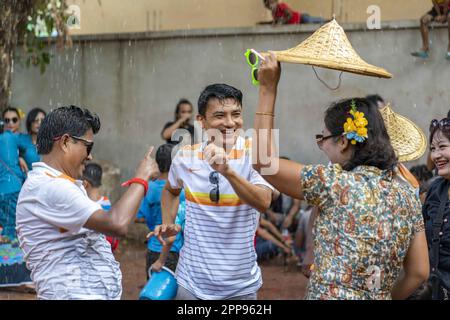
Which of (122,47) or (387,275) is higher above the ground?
(122,47)

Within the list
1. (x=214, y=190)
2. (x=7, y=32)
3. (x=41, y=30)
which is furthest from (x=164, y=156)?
(x=41, y=30)

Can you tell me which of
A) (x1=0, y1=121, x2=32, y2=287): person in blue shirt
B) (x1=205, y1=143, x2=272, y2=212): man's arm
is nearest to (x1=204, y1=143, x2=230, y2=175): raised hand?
(x1=205, y1=143, x2=272, y2=212): man's arm

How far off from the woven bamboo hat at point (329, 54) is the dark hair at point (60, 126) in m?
1.00

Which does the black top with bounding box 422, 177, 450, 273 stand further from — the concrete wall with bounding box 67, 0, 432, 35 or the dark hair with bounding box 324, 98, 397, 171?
the concrete wall with bounding box 67, 0, 432, 35

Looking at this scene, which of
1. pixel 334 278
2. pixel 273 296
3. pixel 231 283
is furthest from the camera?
pixel 273 296

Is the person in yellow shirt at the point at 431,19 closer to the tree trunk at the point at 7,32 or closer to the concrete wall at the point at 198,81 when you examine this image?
the concrete wall at the point at 198,81

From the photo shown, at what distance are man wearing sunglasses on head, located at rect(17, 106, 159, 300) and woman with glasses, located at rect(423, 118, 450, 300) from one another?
179cm

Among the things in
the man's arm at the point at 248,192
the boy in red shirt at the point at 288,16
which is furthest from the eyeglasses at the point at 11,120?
the man's arm at the point at 248,192

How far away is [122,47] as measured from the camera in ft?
38.2

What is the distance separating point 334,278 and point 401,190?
0.50m

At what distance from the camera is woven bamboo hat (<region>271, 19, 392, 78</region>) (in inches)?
140
